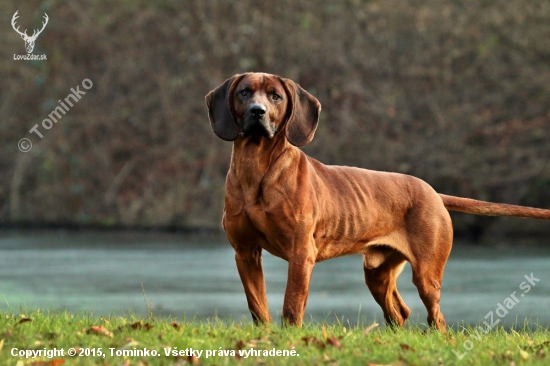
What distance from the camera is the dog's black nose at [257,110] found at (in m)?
5.90

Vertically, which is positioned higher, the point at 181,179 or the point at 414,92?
the point at 414,92

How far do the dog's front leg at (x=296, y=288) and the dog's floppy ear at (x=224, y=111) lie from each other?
923 millimetres

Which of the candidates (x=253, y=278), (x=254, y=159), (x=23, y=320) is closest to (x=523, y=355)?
(x=253, y=278)

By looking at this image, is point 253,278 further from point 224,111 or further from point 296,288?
point 224,111

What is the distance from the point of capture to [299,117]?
623 centimetres

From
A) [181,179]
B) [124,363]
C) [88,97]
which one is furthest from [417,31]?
[124,363]

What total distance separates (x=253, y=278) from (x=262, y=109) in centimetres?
115

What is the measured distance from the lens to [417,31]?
872 inches

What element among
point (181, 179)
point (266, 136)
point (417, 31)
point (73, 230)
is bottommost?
point (73, 230)

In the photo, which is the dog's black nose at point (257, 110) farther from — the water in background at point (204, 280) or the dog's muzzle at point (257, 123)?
the water in background at point (204, 280)

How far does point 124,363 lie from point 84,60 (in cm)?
2010

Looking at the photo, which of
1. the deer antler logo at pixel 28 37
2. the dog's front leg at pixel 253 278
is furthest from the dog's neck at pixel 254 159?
the deer antler logo at pixel 28 37

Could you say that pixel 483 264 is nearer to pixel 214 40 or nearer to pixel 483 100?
pixel 483 100

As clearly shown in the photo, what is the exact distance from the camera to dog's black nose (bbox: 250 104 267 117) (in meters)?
5.90
